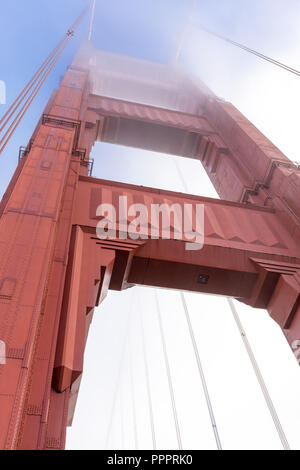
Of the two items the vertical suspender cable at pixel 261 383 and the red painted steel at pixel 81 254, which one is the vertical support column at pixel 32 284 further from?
the vertical suspender cable at pixel 261 383

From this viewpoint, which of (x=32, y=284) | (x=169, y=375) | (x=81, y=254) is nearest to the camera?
(x=32, y=284)

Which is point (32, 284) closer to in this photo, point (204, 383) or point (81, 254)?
point (81, 254)

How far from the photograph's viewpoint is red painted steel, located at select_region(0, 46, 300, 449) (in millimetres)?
3584

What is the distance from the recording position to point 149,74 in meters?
20.1

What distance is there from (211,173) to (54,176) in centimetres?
633

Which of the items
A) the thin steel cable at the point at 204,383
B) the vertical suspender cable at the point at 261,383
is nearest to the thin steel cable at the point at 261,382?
the vertical suspender cable at the point at 261,383

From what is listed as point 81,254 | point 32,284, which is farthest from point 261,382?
point 32,284

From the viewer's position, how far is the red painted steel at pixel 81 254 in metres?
3.58

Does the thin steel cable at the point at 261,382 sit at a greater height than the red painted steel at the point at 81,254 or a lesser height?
lesser

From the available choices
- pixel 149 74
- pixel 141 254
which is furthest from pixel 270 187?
pixel 149 74

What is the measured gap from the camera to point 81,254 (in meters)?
5.62

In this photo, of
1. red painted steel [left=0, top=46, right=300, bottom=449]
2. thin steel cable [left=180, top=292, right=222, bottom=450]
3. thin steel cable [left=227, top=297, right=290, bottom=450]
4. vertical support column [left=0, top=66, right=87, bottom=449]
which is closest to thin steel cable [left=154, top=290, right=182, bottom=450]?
thin steel cable [left=180, top=292, right=222, bottom=450]

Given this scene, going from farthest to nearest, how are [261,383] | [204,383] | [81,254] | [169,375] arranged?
1. [169,375]
2. [204,383]
3. [261,383]
4. [81,254]

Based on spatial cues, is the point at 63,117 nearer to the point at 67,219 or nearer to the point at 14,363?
the point at 67,219
